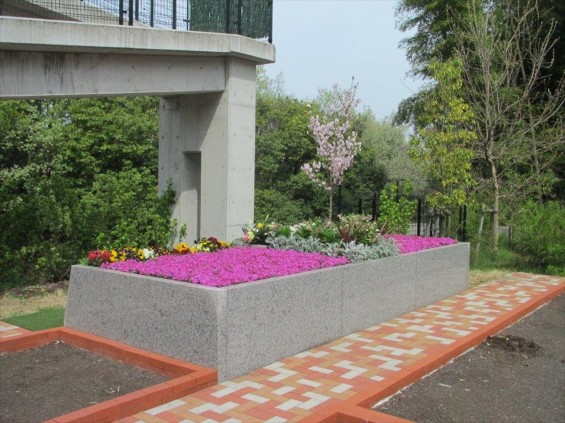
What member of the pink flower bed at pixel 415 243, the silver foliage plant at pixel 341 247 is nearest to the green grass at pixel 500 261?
the pink flower bed at pixel 415 243

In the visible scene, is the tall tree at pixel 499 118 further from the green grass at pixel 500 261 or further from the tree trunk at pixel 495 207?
the green grass at pixel 500 261

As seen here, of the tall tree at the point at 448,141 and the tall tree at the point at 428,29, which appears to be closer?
the tall tree at the point at 448,141

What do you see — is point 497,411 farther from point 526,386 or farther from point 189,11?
→ point 189,11

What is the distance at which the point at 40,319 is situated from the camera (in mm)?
7605

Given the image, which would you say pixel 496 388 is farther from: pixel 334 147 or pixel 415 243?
pixel 334 147

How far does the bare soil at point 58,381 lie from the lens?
4691 millimetres

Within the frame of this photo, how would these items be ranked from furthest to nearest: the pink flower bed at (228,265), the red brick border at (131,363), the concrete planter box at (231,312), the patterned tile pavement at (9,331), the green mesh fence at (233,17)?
1. the green mesh fence at (233,17)
2. the patterned tile pavement at (9,331)
3. the pink flower bed at (228,265)
4. the concrete planter box at (231,312)
5. the red brick border at (131,363)

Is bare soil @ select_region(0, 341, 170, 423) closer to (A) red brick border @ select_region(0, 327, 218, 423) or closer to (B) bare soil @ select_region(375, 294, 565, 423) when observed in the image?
(A) red brick border @ select_region(0, 327, 218, 423)

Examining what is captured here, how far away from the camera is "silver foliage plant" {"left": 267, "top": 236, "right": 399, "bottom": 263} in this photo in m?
7.74

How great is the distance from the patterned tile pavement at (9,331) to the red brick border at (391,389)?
12.8ft

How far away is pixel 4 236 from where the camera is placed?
10.4m

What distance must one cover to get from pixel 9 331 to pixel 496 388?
17.7ft

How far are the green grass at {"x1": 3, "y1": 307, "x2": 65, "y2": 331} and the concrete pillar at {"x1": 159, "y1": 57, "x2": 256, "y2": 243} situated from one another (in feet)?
9.63

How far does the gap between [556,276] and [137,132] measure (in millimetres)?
13451
